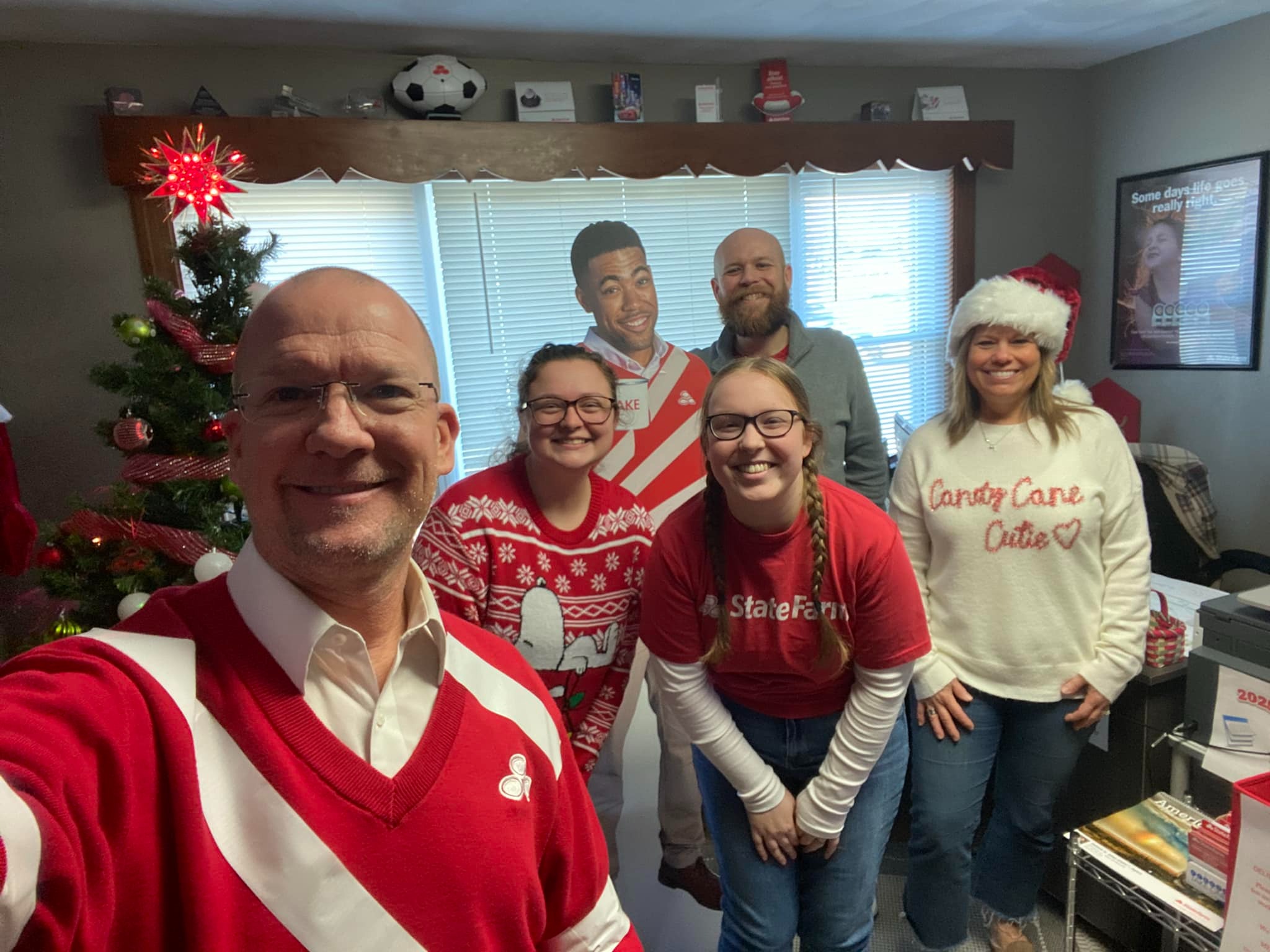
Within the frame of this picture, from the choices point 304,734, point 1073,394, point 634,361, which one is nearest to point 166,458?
point 634,361

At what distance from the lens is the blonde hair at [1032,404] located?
1.63m

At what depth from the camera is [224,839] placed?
2.10 feet

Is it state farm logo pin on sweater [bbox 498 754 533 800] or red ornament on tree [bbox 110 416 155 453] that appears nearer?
state farm logo pin on sweater [bbox 498 754 533 800]

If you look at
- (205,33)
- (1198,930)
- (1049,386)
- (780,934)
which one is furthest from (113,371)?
(1198,930)

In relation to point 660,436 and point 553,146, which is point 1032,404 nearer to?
point 660,436

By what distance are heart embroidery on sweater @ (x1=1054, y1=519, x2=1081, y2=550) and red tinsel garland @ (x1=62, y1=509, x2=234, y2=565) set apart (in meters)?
2.06

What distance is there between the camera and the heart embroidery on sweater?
1563mm

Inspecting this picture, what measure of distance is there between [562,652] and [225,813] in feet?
2.80

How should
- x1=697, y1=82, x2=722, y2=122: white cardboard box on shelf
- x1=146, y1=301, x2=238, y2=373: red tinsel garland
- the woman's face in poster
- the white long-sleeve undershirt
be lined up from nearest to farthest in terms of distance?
the white long-sleeve undershirt, x1=146, y1=301, x2=238, y2=373: red tinsel garland, x1=697, y1=82, x2=722, y2=122: white cardboard box on shelf, the woman's face in poster

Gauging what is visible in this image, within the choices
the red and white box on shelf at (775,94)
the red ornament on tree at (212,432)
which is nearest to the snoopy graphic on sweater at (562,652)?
the red ornament on tree at (212,432)

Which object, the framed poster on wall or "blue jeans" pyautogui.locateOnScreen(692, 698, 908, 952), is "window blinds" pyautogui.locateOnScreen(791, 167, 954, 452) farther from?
"blue jeans" pyautogui.locateOnScreen(692, 698, 908, 952)

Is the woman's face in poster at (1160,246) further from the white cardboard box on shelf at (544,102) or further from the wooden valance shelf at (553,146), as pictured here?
the white cardboard box on shelf at (544,102)

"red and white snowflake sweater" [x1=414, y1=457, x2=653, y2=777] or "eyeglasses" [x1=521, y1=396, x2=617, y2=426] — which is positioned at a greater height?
"eyeglasses" [x1=521, y1=396, x2=617, y2=426]

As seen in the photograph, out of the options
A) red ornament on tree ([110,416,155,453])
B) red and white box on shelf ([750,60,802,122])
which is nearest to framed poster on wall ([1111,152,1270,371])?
red and white box on shelf ([750,60,802,122])
